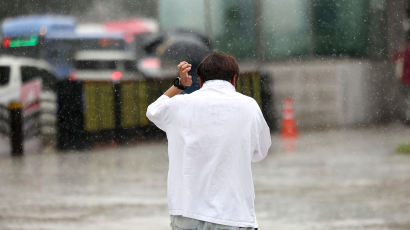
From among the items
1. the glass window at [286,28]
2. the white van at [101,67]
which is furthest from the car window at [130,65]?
the glass window at [286,28]

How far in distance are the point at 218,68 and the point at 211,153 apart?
0.35 meters

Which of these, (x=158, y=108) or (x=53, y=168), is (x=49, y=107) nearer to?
(x=53, y=168)

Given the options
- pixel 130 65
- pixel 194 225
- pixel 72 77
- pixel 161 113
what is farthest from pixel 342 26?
pixel 194 225

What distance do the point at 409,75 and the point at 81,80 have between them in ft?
9.41

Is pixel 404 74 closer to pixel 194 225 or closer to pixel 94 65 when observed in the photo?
pixel 94 65

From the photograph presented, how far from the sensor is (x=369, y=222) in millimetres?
7645

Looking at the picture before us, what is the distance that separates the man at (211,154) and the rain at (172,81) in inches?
147

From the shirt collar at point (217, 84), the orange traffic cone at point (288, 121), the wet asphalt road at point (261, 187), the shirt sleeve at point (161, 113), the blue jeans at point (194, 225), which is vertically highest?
the shirt collar at point (217, 84)

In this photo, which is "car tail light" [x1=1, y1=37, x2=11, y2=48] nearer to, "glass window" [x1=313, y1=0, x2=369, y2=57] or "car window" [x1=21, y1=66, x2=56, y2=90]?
"car window" [x1=21, y1=66, x2=56, y2=90]

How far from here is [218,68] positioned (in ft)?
12.8

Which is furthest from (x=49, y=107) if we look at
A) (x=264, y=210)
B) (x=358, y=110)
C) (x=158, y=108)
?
(x=158, y=108)

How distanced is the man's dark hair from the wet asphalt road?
3.76 m

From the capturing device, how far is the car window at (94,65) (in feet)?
26.2

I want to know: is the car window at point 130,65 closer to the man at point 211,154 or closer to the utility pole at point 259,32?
the utility pole at point 259,32
